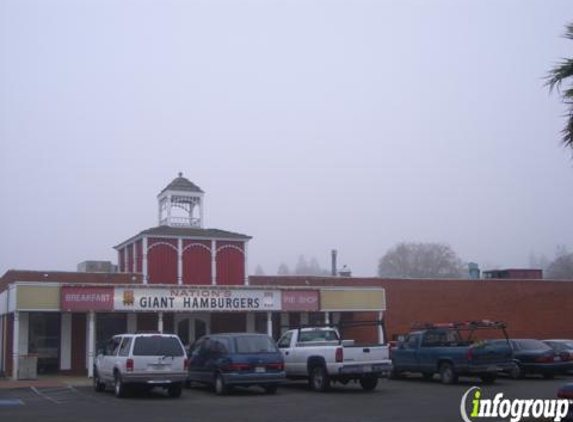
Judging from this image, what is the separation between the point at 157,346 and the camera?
2148cm

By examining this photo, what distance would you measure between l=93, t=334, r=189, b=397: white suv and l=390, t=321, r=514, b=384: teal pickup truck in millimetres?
8805

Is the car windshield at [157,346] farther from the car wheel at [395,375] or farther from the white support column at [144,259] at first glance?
the white support column at [144,259]

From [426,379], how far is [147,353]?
36.7 ft

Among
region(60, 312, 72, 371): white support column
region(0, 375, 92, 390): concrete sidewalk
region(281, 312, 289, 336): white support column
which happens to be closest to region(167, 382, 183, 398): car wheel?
region(0, 375, 92, 390): concrete sidewalk

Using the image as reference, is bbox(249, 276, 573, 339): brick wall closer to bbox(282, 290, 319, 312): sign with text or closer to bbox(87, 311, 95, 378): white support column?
bbox(282, 290, 319, 312): sign with text

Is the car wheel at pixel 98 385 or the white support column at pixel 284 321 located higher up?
the white support column at pixel 284 321

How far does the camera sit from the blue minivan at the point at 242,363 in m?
21.6

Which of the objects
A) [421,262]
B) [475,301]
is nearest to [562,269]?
[421,262]

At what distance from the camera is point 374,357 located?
22.4m

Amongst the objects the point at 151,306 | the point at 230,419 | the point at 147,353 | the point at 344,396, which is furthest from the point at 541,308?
the point at 230,419

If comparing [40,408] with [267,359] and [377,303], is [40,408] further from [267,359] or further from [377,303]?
[377,303]

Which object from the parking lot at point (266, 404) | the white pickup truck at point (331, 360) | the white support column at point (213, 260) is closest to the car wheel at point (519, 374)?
the parking lot at point (266, 404)

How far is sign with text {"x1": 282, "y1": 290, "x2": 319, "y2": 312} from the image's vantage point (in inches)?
1417

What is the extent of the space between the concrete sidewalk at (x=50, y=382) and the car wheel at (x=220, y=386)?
7.34 m
